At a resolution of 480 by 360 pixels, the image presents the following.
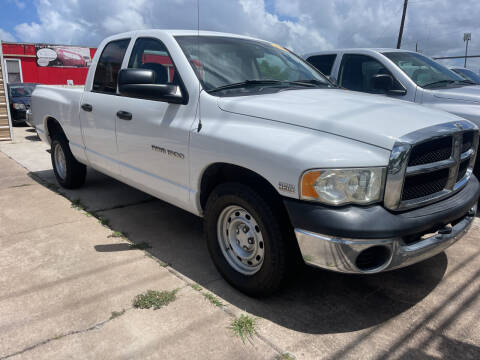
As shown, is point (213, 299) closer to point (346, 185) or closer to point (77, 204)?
point (346, 185)

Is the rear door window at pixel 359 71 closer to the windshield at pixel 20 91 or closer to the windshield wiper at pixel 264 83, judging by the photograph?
the windshield wiper at pixel 264 83

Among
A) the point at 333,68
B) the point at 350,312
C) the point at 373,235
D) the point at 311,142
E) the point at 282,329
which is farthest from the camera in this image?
the point at 333,68

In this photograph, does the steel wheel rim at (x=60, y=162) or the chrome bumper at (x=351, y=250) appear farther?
the steel wheel rim at (x=60, y=162)

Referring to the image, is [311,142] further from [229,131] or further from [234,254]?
[234,254]

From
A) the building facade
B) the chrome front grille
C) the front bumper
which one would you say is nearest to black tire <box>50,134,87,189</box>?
the front bumper

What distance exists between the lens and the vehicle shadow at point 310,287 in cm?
282

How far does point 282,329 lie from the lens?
2.69 meters

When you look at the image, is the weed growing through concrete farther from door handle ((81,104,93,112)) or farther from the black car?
the black car

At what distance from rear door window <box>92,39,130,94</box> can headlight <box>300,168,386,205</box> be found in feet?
8.87

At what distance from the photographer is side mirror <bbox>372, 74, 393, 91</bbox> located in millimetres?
5492

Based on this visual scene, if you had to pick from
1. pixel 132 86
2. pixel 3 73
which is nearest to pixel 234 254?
pixel 132 86

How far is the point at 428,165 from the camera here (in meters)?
2.62

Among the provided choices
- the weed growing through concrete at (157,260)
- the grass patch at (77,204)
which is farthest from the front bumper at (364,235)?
the grass patch at (77,204)

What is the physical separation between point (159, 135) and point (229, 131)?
0.84 m
